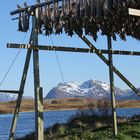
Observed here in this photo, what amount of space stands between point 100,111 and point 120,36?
7260 millimetres

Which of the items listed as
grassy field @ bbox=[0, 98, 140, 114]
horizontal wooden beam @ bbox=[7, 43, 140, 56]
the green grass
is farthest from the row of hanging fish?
grassy field @ bbox=[0, 98, 140, 114]

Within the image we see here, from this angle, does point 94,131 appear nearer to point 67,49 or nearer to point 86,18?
point 67,49

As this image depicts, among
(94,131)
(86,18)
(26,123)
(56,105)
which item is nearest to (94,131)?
(94,131)

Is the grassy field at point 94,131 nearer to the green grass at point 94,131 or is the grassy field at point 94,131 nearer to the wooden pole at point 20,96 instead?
the green grass at point 94,131

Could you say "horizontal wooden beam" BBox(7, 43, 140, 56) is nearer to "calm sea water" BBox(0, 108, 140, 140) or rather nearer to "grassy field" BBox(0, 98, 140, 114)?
"calm sea water" BBox(0, 108, 140, 140)

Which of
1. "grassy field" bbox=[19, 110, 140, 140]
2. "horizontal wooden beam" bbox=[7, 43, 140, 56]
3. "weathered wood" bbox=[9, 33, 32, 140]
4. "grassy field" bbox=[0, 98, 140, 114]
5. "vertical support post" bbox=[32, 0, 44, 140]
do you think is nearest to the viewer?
"horizontal wooden beam" bbox=[7, 43, 140, 56]

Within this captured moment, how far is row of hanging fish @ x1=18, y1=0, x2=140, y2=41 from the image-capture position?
1385 centimetres

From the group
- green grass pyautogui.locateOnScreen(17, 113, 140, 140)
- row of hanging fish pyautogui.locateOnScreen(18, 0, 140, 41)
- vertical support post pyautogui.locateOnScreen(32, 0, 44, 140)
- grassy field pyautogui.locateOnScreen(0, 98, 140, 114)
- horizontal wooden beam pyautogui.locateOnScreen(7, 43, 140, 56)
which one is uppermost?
row of hanging fish pyautogui.locateOnScreen(18, 0, 140, 41)

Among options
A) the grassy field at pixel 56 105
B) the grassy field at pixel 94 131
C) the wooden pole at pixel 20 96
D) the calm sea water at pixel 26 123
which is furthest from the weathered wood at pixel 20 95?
the grassy field at pixel 56 105

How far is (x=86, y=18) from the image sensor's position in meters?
14.7

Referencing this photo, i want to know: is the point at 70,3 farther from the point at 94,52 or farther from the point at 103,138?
the point at 103,138

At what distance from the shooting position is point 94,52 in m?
16.8

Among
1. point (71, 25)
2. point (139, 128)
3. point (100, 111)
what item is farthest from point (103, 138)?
point (100, 111)

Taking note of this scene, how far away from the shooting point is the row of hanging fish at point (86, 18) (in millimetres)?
13852
